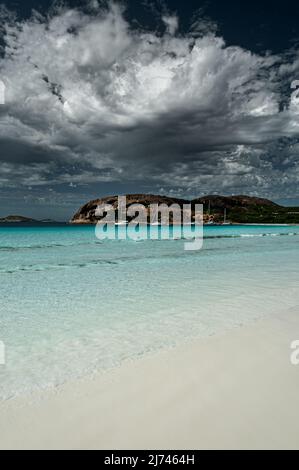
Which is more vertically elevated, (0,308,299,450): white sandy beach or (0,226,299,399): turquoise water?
(0,308,299,450): white sandy beach

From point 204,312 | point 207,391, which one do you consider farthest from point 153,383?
point 204,312

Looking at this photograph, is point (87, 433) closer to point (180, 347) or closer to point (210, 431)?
point (210, 431)

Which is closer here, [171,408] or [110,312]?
[171,408]

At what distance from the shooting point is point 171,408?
383 centimetres

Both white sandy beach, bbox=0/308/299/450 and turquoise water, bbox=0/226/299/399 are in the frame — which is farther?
turquoise water, bbox=0/226/299/399

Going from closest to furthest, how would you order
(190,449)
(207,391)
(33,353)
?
(190,449) → (207,391) → (33,353)

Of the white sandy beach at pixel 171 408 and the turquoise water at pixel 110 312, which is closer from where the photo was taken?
the white sandy beach at pixel 171 408

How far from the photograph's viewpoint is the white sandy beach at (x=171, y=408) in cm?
329

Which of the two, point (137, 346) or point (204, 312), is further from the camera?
point (204, 312)

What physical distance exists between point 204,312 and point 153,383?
4.13 meters

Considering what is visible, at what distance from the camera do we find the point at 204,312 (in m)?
8.35

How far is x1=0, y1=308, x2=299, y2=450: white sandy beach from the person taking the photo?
3.29m

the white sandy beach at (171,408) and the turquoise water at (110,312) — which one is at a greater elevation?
the white sandy beach at (171,408)

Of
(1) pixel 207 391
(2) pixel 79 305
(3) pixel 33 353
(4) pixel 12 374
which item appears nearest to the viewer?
(1) pixel 207 391
